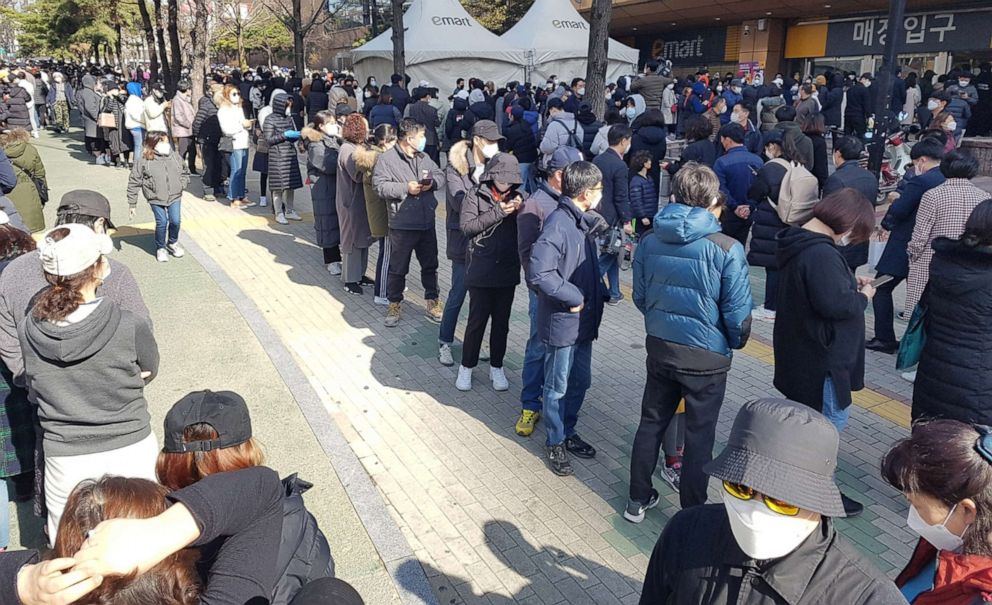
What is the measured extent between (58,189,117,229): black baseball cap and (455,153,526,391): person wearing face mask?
2.48 metres

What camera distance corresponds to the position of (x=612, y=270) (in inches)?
296

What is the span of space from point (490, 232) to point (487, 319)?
28.0 inches

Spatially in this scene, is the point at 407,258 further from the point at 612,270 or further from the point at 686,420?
the point at 686,420

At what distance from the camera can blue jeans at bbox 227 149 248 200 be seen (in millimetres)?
11727

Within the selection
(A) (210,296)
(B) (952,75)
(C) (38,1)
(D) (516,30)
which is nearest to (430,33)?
(D) (516,30)

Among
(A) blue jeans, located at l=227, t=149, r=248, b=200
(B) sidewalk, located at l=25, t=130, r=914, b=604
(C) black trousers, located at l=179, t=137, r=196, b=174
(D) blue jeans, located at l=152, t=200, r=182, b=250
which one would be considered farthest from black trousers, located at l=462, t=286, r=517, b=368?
(C) black trousers, located at l=179, t=137, r=196, b=174

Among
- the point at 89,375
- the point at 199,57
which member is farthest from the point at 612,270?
the point at 199,57

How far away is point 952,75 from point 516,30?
41.6 ft

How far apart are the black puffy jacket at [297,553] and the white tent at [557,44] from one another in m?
22.6

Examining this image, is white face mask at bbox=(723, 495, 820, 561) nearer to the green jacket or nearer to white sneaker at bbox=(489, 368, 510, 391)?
white sneaker at bbox=(489, 368, 510, 391)

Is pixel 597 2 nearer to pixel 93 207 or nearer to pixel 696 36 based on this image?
pixel 93 207

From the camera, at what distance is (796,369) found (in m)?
3.97

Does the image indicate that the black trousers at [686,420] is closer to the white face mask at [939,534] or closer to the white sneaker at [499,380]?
the white face mask at [939,534]

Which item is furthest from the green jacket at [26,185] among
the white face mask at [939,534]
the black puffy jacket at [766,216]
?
the white face mask at [939,534]
